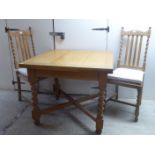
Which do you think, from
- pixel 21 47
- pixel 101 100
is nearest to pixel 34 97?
pixel 101 100

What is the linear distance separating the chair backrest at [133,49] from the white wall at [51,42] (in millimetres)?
81

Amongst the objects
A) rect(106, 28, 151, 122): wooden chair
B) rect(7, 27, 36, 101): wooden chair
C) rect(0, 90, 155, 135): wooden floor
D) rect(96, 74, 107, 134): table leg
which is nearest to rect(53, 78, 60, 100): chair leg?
rect(0, 90, 155, 135): wooden floor

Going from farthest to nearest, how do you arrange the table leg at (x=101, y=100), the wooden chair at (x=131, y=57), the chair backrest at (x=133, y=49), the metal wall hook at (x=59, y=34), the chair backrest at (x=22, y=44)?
→ the metal wall hook at (x=59, y=34)
the chair backrest at (x=22, y=44)
the chair backrest at (x=133, y=49)
the wooden chair at (x=131, y=57)
the table leg at (x=101, y=100)

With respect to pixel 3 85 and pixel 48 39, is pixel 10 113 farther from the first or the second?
pixel 48 39

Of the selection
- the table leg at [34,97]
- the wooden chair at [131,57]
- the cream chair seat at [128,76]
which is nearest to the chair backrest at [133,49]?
the wooden chair at [131,57]

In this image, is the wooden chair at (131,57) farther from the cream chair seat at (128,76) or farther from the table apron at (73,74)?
the table apron at (73,74)

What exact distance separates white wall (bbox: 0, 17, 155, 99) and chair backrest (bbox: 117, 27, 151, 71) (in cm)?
8

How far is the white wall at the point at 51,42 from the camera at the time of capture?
95.7 inches

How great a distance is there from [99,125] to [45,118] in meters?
0.69

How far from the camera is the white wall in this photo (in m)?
2.43

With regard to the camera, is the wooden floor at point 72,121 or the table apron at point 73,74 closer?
the table apron at point 73,74

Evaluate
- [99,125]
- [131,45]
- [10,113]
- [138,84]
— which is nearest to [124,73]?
[138,84]

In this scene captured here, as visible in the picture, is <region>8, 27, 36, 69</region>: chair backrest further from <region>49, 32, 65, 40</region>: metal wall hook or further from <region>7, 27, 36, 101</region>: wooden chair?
<region>49, 32, 65, 40</region>: metal wall hook

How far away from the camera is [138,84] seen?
2.02m
